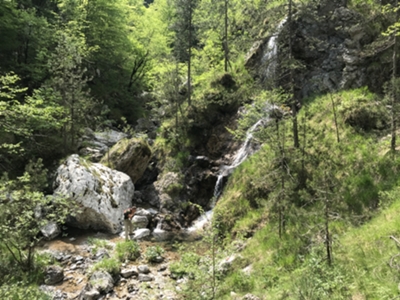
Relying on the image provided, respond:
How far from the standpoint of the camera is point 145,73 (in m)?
31.9

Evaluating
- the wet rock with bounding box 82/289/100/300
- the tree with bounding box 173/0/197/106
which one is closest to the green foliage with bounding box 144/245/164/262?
the wet rock with bounding box 82/289/100/300

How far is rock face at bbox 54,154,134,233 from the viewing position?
46.9 feet

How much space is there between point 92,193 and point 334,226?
36.7ft

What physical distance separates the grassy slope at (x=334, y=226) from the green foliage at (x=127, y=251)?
151 inches

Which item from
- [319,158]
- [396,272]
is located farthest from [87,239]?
[396,272]

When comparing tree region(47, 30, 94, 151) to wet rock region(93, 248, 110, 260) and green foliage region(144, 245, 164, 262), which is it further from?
green foliage region(144, 245, 164, 262)

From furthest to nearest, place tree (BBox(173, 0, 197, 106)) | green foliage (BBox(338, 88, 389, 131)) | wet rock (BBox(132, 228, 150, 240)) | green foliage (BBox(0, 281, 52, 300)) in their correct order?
tree (BBox(173, 0, 197, 106)) < wet rock (BBox(132, 228, 150, 240)) < green foliage (BBox(338, 88, 389, 131)) < green foliage (BBox(0, 281, 52, 300))

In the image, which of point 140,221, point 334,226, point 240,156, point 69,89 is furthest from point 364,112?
point 69,89

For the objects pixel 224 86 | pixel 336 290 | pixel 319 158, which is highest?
pixel 224 86

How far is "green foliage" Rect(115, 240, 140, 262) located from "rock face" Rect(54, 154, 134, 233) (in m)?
3.10

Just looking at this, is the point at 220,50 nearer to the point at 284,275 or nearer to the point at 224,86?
the point at 224,86

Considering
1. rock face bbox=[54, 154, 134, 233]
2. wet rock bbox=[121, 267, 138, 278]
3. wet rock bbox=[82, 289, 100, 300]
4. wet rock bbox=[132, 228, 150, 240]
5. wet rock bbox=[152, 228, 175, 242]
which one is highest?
rock face bbox=[54, 154, 134, 233]

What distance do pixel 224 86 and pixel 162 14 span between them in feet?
87.6

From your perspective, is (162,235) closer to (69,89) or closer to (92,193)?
(92,193)
